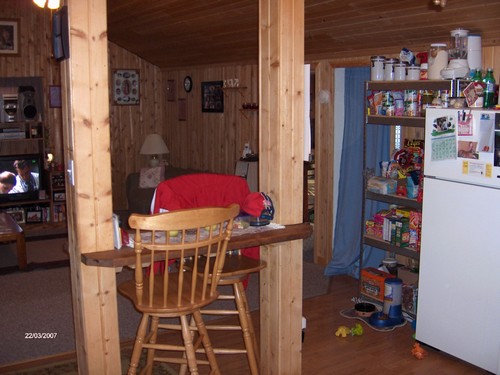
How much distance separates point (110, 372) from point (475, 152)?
231 cm

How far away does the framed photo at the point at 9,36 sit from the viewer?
7.08 m

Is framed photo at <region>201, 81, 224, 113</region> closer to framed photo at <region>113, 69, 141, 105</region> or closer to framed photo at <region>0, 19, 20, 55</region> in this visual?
framed photo at <region>113, 69, 141, 105</region>

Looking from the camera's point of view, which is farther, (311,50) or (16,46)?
(16,46)

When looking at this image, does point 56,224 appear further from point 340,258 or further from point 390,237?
point 390,237

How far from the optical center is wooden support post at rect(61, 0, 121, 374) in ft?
7.98

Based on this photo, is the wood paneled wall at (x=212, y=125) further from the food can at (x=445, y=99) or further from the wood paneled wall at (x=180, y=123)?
the food can at (x=445, y=99)

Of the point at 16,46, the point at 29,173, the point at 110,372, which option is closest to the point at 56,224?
the point at 29,173

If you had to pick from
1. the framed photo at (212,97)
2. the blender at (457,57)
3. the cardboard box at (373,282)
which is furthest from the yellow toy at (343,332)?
the framed photo at (212,97)

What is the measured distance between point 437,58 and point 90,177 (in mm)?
2458

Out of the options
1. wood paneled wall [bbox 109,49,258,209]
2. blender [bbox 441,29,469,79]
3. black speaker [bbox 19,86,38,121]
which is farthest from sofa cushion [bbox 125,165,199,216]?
blender [bbox 441,29,469,79]

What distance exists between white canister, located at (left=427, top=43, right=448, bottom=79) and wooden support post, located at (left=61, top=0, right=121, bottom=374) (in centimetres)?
229

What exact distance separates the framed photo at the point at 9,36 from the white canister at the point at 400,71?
485cm

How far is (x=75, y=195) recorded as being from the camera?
2520 millimetres

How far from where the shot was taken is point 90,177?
8.24 feet
